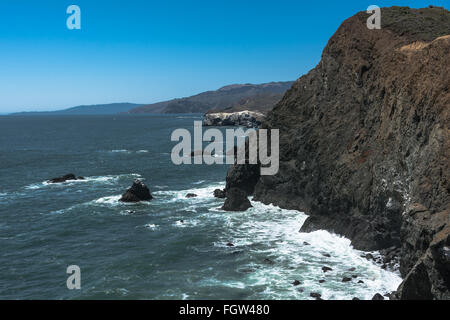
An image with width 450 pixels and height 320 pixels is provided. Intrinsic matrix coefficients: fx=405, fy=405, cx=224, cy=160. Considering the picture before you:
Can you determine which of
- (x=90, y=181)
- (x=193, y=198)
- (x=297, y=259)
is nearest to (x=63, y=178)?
(x=90, y=181)

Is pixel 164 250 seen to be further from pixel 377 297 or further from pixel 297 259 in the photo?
pixel 377 297

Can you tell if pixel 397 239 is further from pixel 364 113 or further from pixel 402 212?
pixel 364 113

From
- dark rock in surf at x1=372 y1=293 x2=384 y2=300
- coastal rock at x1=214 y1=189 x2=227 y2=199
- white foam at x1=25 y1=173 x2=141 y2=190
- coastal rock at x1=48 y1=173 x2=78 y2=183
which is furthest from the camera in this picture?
coastal rock at x1=48 y1=173 x2=78 y2=183

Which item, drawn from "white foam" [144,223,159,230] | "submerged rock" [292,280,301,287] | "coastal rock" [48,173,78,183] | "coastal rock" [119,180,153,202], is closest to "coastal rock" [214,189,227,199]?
"coastal rock" [119,180,153,202]

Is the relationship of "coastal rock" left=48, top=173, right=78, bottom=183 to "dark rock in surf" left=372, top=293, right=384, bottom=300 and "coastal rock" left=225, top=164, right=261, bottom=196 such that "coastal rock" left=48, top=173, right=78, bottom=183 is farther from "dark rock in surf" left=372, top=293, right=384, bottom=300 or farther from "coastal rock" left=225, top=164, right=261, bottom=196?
"dark rock in surf" left=372, top=293, right=384, bottom=300

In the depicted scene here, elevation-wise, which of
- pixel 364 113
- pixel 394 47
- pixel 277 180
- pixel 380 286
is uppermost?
pixel 394 47
